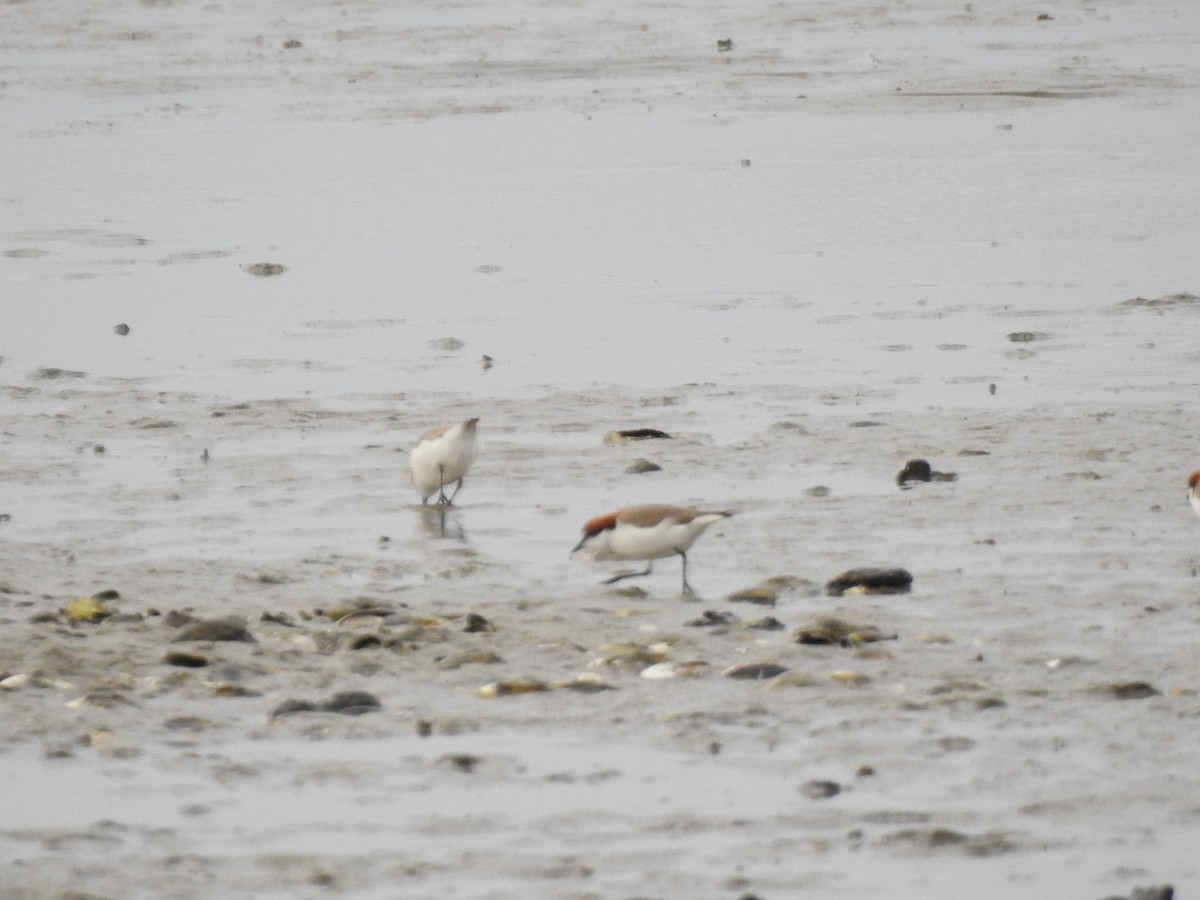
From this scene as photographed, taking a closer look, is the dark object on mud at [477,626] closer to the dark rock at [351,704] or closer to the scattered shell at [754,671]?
the dark rock at [351,704]

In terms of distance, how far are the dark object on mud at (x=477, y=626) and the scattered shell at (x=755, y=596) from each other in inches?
45.7

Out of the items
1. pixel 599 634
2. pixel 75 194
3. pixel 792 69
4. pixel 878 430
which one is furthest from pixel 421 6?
pixel 599 634

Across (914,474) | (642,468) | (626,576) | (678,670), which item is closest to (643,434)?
(642,468)

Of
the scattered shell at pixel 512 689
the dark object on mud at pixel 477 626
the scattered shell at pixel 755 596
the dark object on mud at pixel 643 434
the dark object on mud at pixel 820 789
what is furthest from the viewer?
the dark object on mud at pixel 643 434

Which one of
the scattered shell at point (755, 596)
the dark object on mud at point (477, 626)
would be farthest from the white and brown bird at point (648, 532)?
the dark object on mud at point (477, 626)

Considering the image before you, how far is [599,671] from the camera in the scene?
8672 millimetres

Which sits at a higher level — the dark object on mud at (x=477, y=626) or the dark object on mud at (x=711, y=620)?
the dark object on mud at (x=477, y=626)

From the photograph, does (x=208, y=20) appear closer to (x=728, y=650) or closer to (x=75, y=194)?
(x=75, y=194)

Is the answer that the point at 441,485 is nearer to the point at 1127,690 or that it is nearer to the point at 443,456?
the point at 443,456

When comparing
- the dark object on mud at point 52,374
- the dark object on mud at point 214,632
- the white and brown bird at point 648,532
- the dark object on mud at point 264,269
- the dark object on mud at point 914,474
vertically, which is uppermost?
the dark object on mud at point 264,269

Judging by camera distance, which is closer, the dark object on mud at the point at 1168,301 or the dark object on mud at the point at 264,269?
the dark object on mud at the point at 1168,301

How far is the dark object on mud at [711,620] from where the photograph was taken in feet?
30.8

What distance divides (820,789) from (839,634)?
6.41 feet

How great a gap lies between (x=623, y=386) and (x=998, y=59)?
73.1ft
